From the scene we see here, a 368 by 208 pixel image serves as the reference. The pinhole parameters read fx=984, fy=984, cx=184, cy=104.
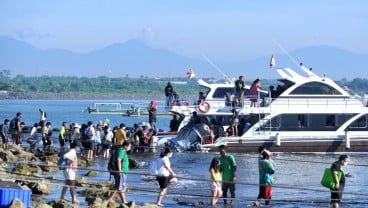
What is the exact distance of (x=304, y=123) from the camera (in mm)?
41500

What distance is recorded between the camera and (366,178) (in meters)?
34.4

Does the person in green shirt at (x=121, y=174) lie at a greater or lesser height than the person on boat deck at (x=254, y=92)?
lesser

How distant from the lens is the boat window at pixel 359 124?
41688mm

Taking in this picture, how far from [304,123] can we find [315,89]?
1.60 metres

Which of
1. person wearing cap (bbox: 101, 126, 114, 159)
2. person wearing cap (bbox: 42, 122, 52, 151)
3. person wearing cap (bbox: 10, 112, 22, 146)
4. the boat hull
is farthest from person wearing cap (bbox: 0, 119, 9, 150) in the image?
the boat hull

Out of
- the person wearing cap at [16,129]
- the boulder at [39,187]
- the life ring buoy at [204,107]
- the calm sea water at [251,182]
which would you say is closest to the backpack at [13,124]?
the person wearing cap at [16,129]

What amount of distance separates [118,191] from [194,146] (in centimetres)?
1896

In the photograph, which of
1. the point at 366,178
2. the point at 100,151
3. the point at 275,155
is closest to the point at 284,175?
the point at 366,178

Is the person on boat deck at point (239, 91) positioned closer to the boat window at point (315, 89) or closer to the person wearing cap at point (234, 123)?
the person wearing cap at point (234, 123)

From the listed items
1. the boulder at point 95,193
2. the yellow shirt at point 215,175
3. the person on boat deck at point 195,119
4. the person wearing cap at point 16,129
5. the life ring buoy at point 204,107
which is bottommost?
the boulder at point 95,193

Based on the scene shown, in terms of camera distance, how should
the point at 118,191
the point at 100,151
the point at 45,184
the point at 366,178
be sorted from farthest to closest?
the point at 100,151 < the point at 366,178 < the point at 45,184 < the point at 118,191

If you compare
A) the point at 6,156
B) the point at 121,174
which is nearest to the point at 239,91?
the point at 6,156

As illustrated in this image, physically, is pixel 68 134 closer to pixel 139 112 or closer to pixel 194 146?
pixel 194 146

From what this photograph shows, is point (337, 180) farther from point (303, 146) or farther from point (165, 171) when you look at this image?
point (303, 146)
